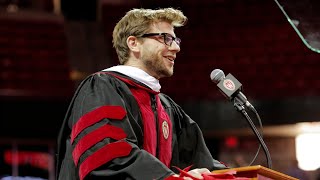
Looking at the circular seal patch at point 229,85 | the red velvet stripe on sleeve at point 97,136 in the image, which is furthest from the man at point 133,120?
the circular seal patch at point 229,85

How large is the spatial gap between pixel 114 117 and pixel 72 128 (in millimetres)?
198

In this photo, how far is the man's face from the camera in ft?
9.30

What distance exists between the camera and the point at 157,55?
2.84 metres

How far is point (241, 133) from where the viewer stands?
28.9 feet

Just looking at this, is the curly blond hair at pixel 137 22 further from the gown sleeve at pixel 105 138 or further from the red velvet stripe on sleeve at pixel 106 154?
the red velvet stripe on sleeve at pixel 106 154

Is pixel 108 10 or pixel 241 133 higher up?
pixel 108 10

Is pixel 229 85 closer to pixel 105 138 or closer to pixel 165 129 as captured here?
pixel 165 129

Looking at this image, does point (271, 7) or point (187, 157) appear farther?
point (271, 7)

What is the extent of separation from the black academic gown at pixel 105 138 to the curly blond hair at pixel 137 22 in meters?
0.19

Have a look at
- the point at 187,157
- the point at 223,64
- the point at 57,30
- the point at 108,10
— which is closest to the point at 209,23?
the point at 223,64

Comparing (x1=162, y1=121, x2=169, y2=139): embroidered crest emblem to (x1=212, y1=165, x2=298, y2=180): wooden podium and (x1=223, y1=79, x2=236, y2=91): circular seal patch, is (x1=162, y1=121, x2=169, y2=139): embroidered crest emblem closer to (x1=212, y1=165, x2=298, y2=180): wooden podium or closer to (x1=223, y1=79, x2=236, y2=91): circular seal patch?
(x1=223, y1=79, x2=236, y2=91): circular seal patch

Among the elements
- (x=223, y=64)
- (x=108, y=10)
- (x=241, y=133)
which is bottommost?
(x=241, y=133)

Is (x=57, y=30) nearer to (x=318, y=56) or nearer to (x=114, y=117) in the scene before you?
(x=318, y=56)

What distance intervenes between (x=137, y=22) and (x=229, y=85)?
0.50 meters
